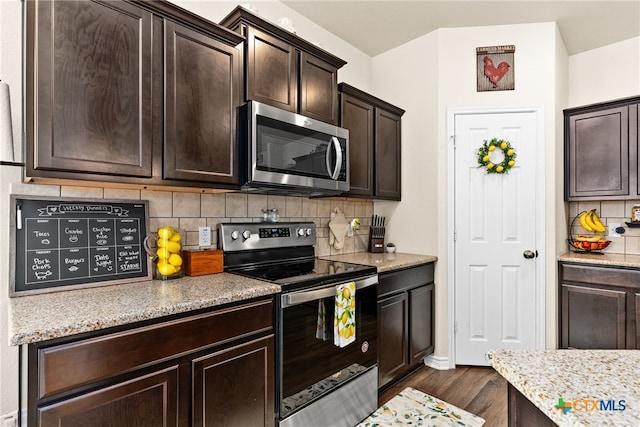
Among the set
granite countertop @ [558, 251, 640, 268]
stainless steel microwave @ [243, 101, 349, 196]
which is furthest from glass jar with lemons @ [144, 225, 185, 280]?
granite countertop @ [558, 251, 640, 268]

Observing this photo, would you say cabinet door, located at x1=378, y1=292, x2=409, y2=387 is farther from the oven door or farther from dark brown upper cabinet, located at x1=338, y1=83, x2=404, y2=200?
dark brown upper cabinet, located at x1=338, y1=83, x2=404, y2=200

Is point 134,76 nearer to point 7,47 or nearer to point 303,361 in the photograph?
point 7,47

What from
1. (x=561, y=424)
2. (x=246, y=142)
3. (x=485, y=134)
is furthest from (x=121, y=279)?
(x=485, y=134)

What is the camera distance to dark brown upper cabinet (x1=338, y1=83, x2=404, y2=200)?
2666 millimetres

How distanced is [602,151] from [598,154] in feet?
0.12

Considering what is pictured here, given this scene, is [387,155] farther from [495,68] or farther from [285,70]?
[285,70]

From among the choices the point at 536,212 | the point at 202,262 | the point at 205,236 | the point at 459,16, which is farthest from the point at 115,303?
the point at 459,16

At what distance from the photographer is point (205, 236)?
6.75 ft

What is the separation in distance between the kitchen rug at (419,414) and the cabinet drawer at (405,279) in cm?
73

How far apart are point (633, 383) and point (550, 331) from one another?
2.41 meters

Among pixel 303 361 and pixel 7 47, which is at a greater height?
pixel 7 47

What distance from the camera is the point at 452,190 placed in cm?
293

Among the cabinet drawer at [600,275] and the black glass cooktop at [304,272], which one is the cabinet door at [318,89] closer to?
the black glass cooktop at [304,272]

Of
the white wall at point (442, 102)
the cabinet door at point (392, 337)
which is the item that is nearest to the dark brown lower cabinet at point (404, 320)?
the cabinet door at point (392, 337)
